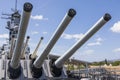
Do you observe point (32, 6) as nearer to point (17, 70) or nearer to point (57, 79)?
point (17, 70)

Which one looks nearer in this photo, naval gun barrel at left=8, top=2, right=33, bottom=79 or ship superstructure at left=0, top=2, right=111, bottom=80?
naval gun barrel at left=8, top=2, right=33, bottom=79

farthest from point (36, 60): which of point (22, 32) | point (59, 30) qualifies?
point (22, 32)

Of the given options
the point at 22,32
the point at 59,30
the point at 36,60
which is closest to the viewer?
the point at 22,32

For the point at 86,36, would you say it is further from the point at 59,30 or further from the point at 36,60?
the point at 36,60

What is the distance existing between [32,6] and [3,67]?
12.0 ft

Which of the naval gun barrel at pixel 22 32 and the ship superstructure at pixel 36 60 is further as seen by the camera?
the ship superstructure at pixel 36 60

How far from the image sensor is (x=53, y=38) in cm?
853

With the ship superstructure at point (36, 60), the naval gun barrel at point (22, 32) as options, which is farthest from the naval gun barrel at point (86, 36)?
the naval gun barrel at point (22, 32)

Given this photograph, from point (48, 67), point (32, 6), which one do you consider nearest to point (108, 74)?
point (48, 67)

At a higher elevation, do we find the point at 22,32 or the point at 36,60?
the point at 22,32

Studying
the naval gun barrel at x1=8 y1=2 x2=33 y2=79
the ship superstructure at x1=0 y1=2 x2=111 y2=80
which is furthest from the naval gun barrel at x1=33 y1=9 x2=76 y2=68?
the naval gun barrel at x1=8 y1=2 x2=33 y2=79

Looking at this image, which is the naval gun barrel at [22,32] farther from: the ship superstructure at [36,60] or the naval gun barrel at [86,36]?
the naval gun barrel at [86,36]

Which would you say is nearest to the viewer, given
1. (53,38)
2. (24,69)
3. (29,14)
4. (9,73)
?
(29,14)

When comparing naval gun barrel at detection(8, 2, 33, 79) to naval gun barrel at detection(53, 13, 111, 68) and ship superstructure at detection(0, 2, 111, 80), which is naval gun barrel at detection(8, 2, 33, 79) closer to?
ship superstructure at detection(0, 2, 111, 80)
